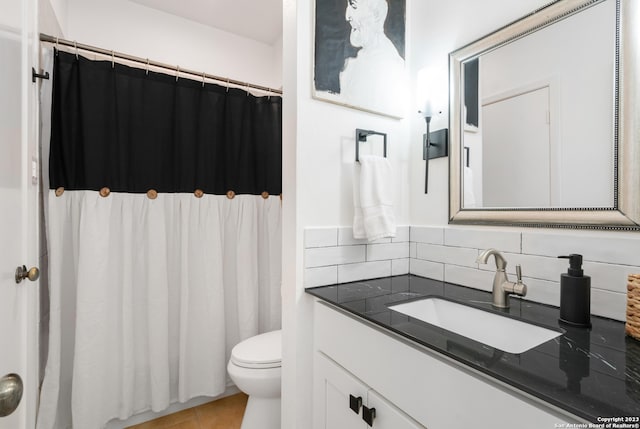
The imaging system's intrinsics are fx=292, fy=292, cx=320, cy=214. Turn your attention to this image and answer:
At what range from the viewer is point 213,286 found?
5.88ft

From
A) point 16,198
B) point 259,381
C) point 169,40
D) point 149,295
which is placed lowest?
point 259,381

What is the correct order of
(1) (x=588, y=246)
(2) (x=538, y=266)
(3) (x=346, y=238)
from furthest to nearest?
(3) (x=346, y=238) < (2) (x=538, y=266) < (1) (x=588, y=246)

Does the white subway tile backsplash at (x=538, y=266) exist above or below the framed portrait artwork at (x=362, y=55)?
below

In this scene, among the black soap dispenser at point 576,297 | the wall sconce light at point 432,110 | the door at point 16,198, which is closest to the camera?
the door at point 16,198

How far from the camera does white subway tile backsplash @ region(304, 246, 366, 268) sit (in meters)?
1.20

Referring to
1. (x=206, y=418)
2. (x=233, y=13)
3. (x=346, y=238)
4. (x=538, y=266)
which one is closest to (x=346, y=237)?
(x=346, y=238)

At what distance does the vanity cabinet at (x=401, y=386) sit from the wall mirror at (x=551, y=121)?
660 millimetres

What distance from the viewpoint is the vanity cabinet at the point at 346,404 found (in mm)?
A: 805

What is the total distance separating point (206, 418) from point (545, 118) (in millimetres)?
2206

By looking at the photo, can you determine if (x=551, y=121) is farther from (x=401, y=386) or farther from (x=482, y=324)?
(x=401, y=386)

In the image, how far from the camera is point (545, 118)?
101 centimetres

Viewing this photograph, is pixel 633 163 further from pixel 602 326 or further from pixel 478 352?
pixel 478 352

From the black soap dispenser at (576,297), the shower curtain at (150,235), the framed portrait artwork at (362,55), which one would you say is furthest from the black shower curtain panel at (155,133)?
the black soap dispenser at (576,297)

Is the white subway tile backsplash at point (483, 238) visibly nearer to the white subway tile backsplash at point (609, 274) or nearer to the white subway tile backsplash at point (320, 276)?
the white subway tile backsplash at point (609, 274)
